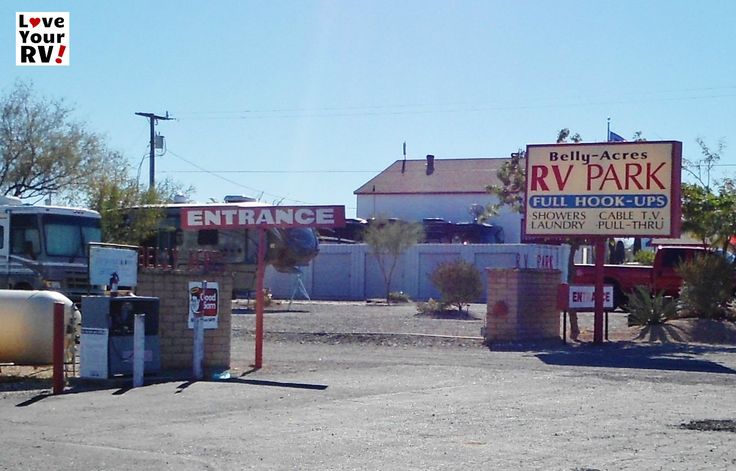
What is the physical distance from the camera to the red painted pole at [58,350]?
15.0 m

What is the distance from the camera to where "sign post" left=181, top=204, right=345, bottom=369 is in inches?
711

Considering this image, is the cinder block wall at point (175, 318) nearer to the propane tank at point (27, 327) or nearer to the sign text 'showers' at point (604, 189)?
the propane tank at point (27, 327)

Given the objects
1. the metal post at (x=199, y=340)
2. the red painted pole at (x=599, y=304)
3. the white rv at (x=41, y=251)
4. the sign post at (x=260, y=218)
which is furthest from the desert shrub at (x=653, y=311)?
the white rv at (x=41, y=251)

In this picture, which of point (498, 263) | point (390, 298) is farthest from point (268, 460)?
point (498, 263)

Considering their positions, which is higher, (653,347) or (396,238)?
(396,238)

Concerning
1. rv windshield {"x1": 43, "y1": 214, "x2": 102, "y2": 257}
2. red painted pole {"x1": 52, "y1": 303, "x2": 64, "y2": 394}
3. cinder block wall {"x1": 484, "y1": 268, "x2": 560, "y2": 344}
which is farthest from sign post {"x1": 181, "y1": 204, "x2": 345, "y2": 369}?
rv windshield {"x1": 43, "y1": 214, "x2": 102, "y2": 257}

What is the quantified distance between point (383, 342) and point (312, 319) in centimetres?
806

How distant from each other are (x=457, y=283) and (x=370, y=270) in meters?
18.6

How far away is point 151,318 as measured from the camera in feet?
56.0

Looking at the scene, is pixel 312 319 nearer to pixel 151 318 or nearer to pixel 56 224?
pixel 56 224

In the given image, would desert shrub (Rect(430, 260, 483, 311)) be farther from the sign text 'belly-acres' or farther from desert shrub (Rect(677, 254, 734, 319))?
the sign text 'belly-acres'

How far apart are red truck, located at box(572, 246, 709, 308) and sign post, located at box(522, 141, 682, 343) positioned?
10.0m

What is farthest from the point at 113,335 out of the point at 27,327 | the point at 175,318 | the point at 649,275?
the point at 649,275

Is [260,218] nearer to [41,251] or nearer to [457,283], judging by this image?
[41,251]
